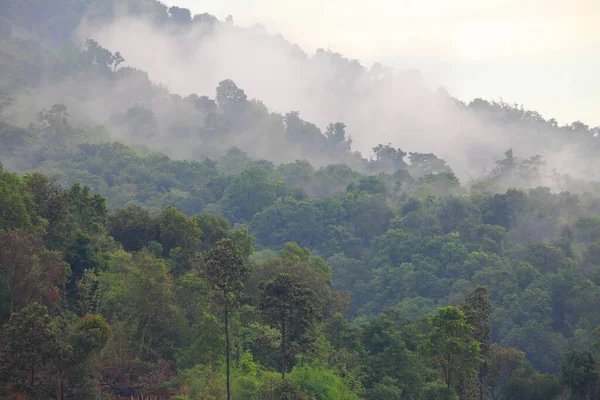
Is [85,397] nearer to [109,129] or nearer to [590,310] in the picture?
[590,310]

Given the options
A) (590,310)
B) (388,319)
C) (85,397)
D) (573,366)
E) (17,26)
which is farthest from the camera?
(17,26)

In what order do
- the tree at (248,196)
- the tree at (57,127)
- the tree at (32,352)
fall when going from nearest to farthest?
the tree at (32,352) → the tree at (248,196) → the tree at (57,127)

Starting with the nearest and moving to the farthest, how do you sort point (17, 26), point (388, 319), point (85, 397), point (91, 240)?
point (85, 397)
point (91, 240)
point (388, 319)
point (17, 26)

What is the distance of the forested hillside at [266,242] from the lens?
31.9 meters

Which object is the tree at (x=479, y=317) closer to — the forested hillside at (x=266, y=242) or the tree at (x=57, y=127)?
the forested hillside at (x=266, y=242)

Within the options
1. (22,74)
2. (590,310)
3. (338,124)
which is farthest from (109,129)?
(590,310)

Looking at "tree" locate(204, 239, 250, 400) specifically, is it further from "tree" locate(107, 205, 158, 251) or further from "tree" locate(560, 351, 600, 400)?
"tree" locate(560, 351, 600, 400)

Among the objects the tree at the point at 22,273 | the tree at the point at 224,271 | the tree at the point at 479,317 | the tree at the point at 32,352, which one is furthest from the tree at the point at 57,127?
the tree at the point at 32,352

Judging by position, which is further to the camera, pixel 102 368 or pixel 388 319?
pixel 388 319

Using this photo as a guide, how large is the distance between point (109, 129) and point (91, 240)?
72.2m

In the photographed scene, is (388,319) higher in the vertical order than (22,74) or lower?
lower

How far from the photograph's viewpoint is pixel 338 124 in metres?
119

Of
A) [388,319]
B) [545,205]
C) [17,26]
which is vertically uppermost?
[17,26]

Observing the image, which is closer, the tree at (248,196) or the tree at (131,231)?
the tree at (131,231)
